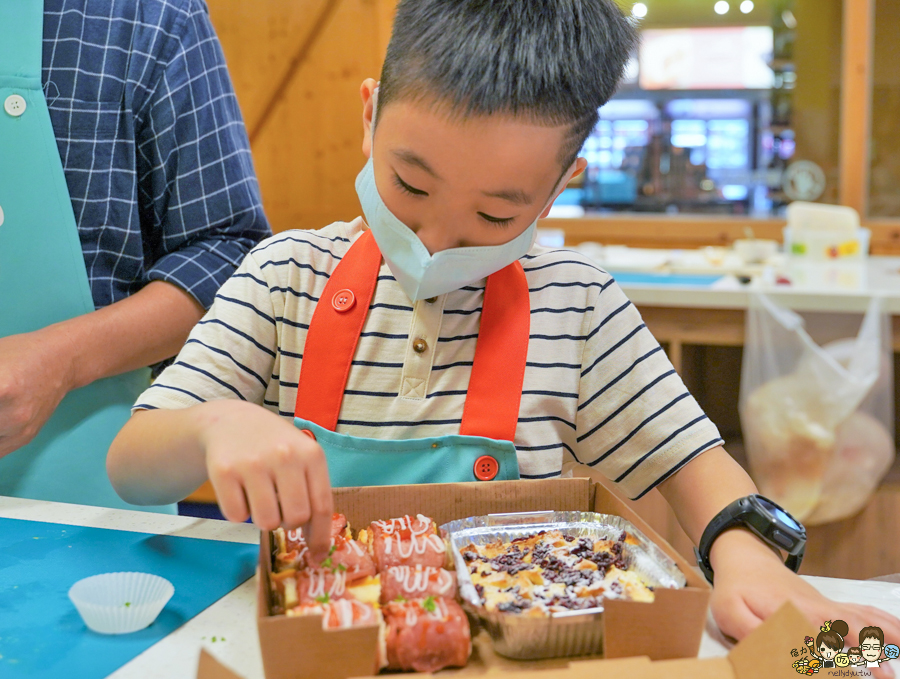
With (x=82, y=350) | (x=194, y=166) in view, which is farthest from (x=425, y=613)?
(x=194, y=166)

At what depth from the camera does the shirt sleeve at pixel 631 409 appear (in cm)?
93

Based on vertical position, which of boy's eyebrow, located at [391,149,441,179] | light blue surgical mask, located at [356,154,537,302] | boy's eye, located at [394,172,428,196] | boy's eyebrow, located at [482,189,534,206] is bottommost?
light blue surgical mask, located at [356,154,537,302]

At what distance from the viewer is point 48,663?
64 cm

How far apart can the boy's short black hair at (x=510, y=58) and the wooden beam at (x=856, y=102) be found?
3.21 m

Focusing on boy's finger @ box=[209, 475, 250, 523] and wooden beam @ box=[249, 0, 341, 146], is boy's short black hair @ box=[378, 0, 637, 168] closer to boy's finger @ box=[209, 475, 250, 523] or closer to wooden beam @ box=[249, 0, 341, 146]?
boy's finger @ box=[209, 475, 250, 523]

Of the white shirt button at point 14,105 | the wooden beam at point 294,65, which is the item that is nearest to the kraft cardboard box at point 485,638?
the white shirt button at point 14,105

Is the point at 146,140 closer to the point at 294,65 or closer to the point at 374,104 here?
the point at 374,104

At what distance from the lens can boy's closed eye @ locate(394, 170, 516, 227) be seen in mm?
815

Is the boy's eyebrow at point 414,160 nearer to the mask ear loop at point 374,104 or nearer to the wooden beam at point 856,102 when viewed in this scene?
the mask ear loop at point 374,104

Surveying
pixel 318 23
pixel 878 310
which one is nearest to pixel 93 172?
pixel 878 310

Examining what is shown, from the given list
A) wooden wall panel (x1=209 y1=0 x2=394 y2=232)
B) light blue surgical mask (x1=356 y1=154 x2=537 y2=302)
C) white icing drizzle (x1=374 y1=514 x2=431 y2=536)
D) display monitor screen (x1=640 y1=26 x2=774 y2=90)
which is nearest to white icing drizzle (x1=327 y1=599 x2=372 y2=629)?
white icing drizzle (x1=374 y1=514 x2=431 y2=536)

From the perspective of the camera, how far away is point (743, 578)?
73 centimetres

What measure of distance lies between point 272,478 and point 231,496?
3 centimetres

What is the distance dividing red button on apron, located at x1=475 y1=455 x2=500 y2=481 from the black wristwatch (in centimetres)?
22
